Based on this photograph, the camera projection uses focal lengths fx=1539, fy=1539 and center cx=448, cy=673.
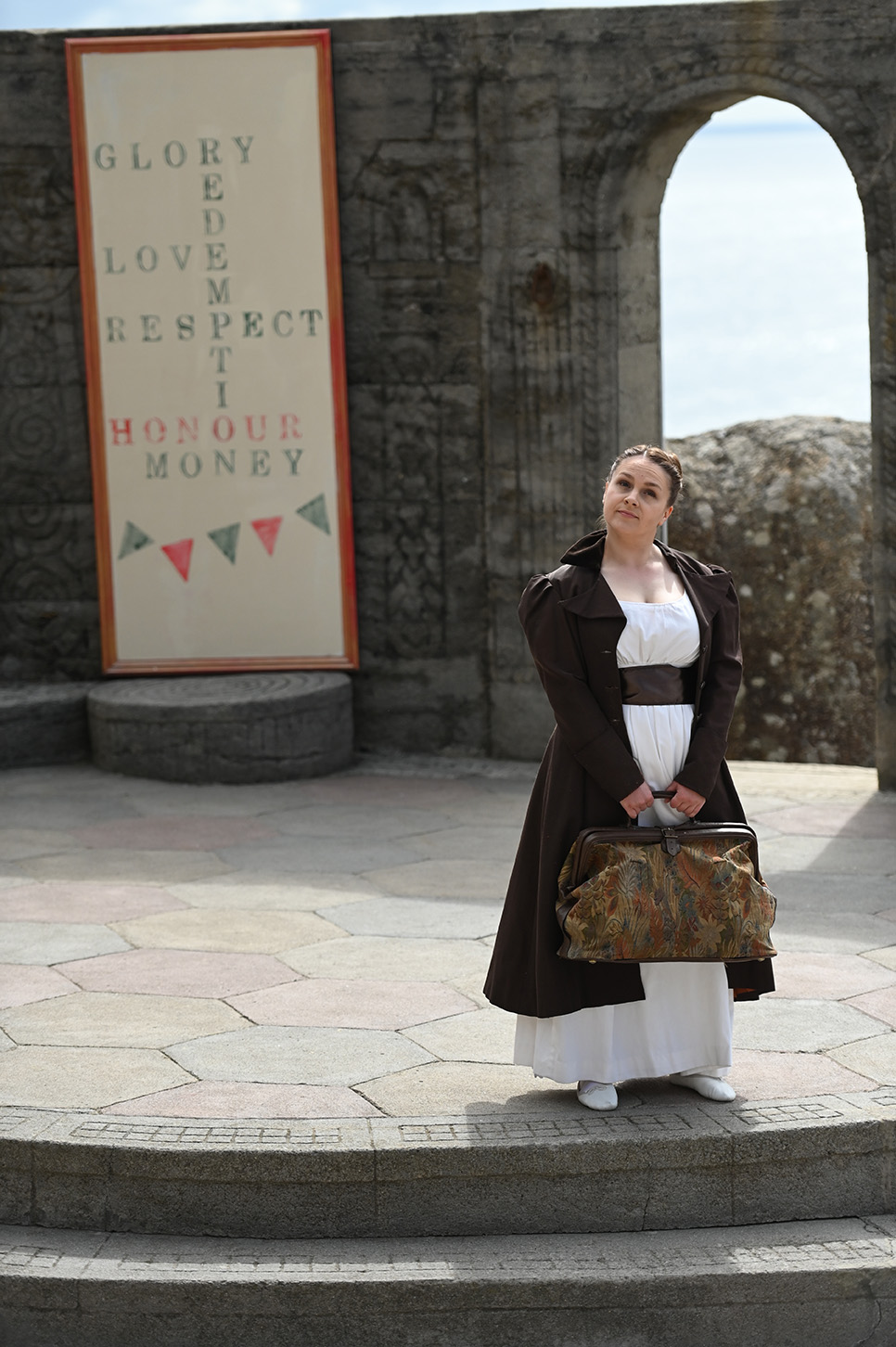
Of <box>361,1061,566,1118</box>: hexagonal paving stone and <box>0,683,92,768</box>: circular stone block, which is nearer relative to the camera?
<box>361,1061,566,1118</box>: hexagonal paving stone

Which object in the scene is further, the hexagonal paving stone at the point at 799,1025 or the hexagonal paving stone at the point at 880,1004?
the hexagonal paving stone at the point at 880,1004

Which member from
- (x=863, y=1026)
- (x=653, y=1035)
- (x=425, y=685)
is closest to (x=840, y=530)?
(x=425, y=685)

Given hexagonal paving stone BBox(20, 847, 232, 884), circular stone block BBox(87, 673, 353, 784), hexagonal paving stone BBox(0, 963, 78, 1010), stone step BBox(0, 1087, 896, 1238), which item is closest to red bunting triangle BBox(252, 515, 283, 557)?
circular stone block BBox(87, 673, 353, 784)

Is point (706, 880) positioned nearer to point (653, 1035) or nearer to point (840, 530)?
point (653, 1035)

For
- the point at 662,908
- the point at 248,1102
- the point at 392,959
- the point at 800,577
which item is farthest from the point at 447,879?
the point at 800,577

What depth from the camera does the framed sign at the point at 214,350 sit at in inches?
321

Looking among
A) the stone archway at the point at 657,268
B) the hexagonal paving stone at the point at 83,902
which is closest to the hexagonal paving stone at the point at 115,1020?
the hexagonal paving stone at the point at 83,902

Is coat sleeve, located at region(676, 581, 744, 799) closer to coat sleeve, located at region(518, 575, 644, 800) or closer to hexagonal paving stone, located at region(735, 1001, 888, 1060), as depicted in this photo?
coat sleeve, located at region(518, 575, 644, 800)

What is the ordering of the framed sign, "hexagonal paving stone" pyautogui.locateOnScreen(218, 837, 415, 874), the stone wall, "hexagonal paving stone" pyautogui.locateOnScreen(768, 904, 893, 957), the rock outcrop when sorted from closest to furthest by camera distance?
1. "hexagonal paving stone" pyautogui.locateOnScreen(768, 904, 893, 957)
2. "hexagonal paving stone" pyautogui.locateOnScreen(218, 837, 415, 874)
3. the stone wall
4. the framed sign
5. the rock outcrop

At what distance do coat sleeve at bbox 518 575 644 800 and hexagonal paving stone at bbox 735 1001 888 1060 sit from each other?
1.04 m

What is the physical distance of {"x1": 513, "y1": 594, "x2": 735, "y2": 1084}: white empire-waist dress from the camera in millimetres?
3576

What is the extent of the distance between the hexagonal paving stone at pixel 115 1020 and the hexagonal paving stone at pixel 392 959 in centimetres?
48

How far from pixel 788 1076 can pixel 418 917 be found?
187 centimetres

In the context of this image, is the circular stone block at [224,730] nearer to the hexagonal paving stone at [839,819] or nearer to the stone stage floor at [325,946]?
the stone stage floor at [325,946]
